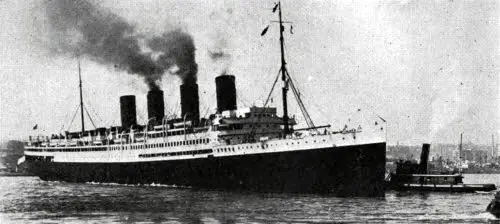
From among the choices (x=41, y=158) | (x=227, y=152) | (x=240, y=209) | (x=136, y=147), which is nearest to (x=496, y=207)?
(x=240, y=209)

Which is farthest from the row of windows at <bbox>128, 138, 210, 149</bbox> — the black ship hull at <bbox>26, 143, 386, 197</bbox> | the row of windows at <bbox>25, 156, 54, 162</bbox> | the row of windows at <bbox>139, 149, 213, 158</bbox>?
the row of windows at <bbox>25, 156, 54, 162</bbox>

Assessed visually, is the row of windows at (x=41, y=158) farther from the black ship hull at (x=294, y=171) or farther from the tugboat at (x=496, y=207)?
the tugboat at (x=496, y=207)

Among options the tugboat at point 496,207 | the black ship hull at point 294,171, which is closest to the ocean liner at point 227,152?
the black ship hull at point 294,171

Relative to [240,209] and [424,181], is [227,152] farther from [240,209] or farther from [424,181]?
[424,181]

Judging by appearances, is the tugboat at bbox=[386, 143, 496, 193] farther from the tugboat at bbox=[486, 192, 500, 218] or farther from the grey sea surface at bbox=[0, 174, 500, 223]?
the tugboat at bbox=[486, 192, 500, 218]

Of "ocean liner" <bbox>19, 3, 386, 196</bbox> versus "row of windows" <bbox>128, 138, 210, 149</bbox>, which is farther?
"row of windows" <bbox>128, 138, 210, 149</bbox>
